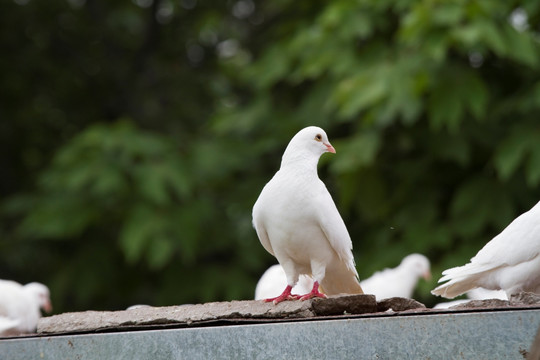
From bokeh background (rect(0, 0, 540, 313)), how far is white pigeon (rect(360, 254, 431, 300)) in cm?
16

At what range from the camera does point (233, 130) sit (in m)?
12.0

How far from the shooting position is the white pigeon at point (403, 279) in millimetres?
9156

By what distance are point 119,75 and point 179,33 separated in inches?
49.7

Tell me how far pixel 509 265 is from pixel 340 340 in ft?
6.40

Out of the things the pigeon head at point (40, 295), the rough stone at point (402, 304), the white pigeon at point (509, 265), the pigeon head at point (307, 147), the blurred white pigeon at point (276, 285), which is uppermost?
the pigeon head at point (40, 295)

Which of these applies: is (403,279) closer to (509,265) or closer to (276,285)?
(276,285)

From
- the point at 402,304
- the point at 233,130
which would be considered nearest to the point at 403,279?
the point at 233,130

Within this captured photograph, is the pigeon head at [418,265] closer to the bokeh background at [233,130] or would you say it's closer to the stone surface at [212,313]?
the bokeh background at [233,130]

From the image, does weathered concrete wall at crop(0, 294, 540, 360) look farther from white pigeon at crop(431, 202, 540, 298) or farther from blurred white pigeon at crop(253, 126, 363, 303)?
white pigeon at crop(431, 202, 540, 298)

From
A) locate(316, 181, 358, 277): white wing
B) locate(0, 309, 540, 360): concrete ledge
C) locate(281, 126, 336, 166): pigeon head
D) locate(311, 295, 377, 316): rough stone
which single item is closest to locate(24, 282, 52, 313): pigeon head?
locate(281, 126, 336, 166): pigeon head

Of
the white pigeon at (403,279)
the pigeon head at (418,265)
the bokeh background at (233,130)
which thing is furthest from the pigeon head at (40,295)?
the pigeon head at (418,265)

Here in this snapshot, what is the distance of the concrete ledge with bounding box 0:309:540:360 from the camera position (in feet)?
11.7

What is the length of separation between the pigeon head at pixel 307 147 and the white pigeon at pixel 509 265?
109cm

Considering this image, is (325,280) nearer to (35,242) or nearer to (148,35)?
(35,242)
